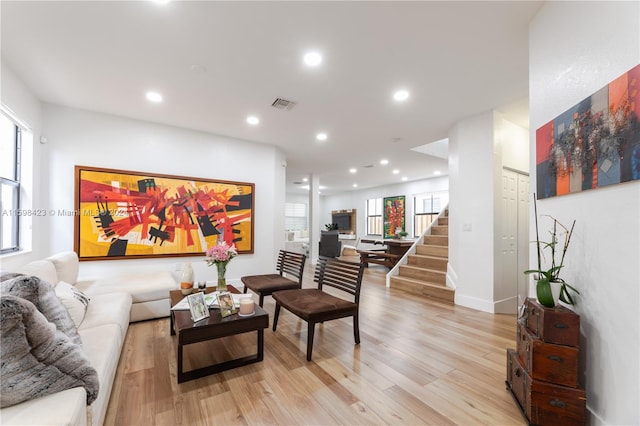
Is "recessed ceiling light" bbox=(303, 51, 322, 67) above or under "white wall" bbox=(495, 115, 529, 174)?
above

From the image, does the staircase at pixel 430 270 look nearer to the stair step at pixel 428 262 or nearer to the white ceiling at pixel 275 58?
the stair step at pixel 428 262

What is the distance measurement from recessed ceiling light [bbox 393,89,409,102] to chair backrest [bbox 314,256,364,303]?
202cm

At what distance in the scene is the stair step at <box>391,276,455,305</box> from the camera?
13.2 feet

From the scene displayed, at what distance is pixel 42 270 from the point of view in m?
2.27

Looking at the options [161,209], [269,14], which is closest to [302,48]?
[269,14]

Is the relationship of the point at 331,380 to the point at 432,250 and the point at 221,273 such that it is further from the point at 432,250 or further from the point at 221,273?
the point at 432,250

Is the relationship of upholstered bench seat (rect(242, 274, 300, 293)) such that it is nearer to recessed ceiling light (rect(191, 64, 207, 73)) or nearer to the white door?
recessed ceiling light (rect(191, 64, 207, 73))

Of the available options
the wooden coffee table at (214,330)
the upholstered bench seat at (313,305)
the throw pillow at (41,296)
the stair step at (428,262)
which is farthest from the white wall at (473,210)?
the throw pillow at (41,296)

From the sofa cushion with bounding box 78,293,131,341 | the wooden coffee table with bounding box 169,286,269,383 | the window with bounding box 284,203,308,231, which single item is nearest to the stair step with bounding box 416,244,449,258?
the wooden coffee table with bounding box 169,286,269,383

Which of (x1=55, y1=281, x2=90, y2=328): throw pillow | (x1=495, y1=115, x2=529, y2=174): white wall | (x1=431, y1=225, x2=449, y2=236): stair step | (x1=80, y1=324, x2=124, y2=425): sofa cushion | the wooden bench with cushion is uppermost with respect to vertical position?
(x1=495, y1=115, x2=529, y2=174): white wall

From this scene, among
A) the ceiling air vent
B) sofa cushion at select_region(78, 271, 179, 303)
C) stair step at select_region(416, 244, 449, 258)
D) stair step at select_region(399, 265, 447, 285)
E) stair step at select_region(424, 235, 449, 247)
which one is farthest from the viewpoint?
stair step at select_region(424, 235, 449, 247)

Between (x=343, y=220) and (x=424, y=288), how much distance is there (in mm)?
7937

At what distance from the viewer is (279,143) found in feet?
16.4

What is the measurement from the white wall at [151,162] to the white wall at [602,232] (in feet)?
13.6
